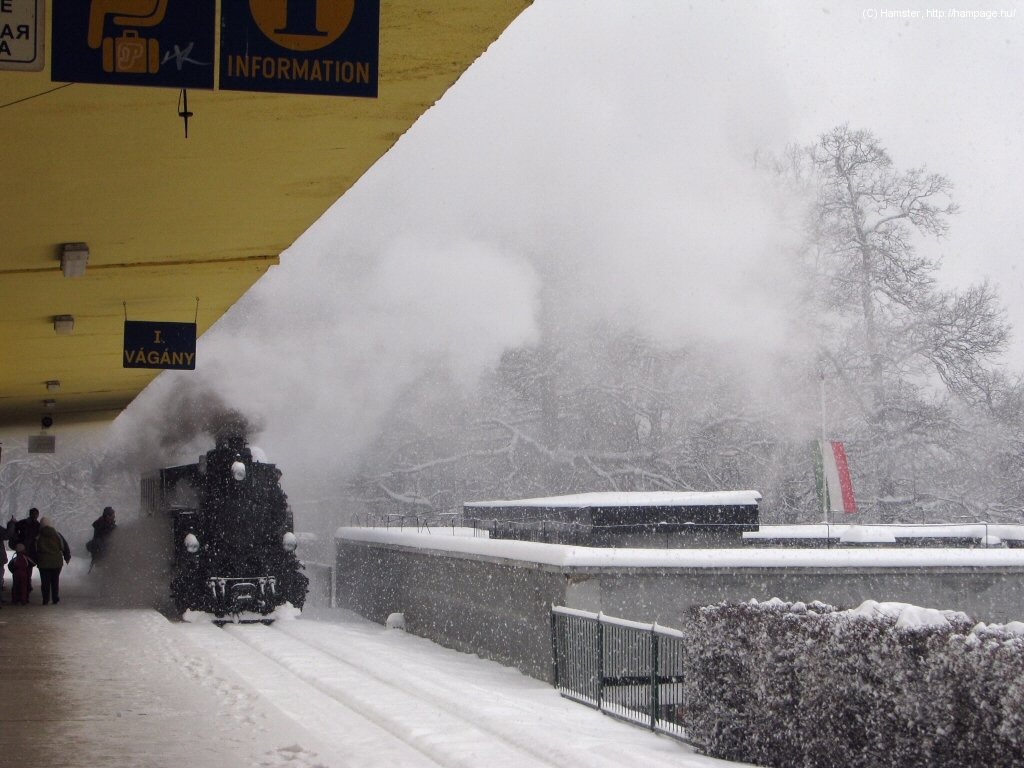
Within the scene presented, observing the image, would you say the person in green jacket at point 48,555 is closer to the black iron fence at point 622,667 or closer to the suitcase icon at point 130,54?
the black iron fence at point 622,667

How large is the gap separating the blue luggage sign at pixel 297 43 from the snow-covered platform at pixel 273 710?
4010mm

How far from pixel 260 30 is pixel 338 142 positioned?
2200 mm

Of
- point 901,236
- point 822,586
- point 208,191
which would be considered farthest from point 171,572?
point 901,236

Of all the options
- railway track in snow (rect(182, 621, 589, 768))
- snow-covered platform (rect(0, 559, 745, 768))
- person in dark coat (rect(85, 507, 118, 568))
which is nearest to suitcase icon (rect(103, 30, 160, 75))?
snow-covered platform (rect(0, 559, 745, 768))

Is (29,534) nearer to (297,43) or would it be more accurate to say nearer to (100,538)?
(100,538)

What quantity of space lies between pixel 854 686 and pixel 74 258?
6898mm

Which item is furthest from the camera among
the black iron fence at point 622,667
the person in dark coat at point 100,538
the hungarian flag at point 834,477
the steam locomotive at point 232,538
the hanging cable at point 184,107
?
the hungarian flag at point 834,477

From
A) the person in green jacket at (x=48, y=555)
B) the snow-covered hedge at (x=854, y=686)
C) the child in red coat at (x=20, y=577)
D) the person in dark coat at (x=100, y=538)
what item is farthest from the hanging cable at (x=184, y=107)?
the person in dark coat at (x=100, y=538)

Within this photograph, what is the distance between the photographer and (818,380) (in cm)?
3331

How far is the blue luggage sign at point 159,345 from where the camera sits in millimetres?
13625

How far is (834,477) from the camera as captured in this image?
26.8m

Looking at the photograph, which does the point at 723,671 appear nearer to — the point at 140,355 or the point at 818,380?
the point at 140,355

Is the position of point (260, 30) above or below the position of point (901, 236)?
below

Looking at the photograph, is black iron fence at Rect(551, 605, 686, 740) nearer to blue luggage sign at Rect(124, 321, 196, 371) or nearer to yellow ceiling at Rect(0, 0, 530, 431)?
yellow ceiling at Rect(0, 0, 530, 431)
